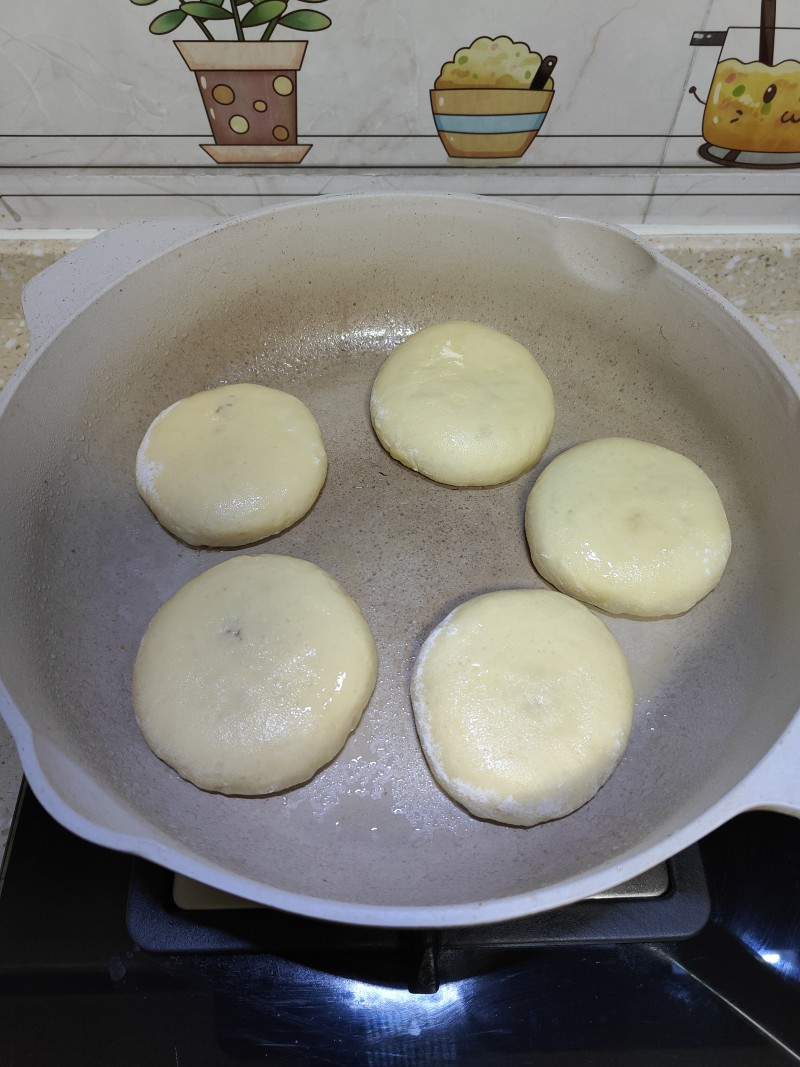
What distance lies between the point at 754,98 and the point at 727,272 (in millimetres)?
319

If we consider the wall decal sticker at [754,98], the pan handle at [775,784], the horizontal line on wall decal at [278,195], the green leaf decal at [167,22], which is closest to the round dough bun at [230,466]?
the horizontal line on wall decal at [278,195]

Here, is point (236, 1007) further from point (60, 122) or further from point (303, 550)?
point (60, 122)

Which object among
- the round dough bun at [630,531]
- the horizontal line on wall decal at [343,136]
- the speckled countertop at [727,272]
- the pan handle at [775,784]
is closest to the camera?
the pan handle at [775,784]

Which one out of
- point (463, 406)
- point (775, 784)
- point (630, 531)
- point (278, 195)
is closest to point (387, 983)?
point (775, 784)

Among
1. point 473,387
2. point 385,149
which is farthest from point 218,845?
point 385,149

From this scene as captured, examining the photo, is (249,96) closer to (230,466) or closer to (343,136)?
(343,136)

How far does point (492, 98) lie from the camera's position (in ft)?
3.86

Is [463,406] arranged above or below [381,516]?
above

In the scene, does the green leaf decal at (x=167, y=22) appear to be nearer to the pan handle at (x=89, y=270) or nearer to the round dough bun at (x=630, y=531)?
the pan handle at (x=89, y=270)

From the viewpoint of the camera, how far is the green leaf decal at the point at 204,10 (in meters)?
1.06

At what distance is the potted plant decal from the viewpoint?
3.50ft

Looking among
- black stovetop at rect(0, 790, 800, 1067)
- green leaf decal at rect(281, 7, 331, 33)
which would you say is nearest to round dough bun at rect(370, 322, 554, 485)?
green leaf decal at rect(281, 7, 331, 33)

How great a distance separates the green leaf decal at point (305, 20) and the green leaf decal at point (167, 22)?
147mm

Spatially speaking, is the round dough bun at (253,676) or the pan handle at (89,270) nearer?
the round dough bun at (253,676)
